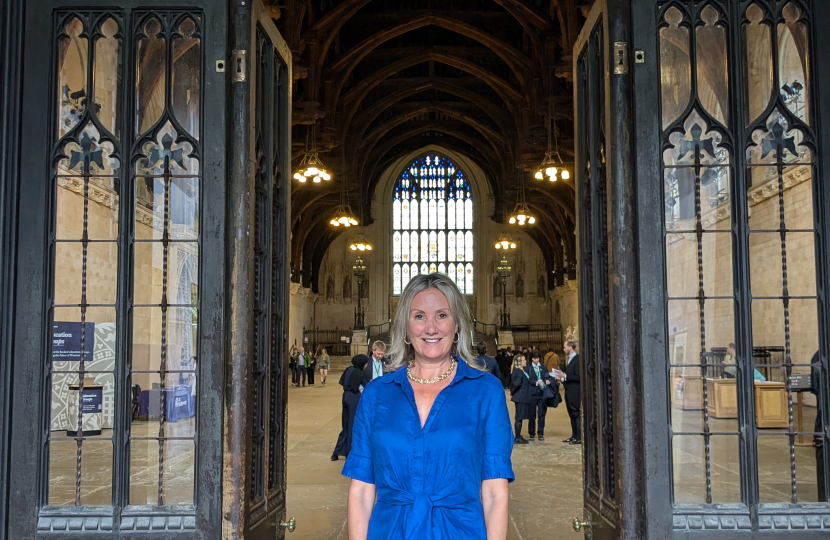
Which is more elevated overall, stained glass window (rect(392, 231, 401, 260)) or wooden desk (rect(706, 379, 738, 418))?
stained glass window (rect(392, 231, 401, 260))

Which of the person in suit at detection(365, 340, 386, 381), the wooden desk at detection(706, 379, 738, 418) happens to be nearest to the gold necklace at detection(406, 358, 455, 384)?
the wooden desk at detection(706, 379, 738, 418)

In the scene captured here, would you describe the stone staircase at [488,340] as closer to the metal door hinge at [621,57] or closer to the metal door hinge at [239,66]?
the metal door hinge at [621,57]

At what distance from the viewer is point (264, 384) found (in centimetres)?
410

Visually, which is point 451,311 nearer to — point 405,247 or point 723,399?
point 723,399

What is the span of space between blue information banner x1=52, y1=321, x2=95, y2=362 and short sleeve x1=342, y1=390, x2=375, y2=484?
201cm

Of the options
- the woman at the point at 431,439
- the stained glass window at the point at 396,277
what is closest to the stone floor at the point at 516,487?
the woman at the point at 431,439

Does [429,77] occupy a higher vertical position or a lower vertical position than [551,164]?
higher

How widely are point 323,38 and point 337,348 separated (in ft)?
66.7

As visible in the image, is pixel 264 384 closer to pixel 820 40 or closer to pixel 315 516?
pixel 315 516

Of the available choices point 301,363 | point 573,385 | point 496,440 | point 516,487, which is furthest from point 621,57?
point 301,363

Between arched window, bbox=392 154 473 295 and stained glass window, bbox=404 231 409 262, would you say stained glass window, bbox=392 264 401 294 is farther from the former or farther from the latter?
stained glass window, bbox=404 231 409 262

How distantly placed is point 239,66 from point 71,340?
1.65 metres

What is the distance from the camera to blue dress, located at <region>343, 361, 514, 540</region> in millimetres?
2176

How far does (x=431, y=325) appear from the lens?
7.63 feet
